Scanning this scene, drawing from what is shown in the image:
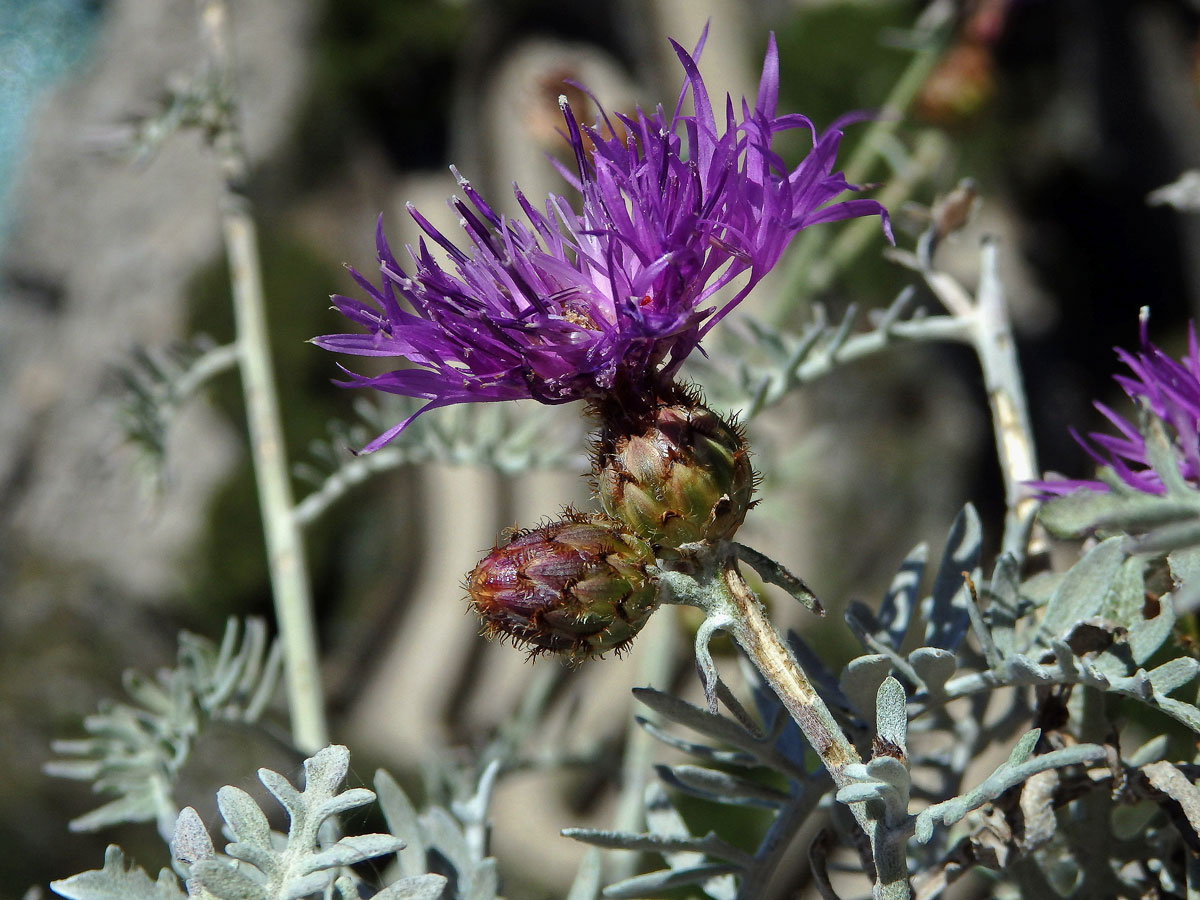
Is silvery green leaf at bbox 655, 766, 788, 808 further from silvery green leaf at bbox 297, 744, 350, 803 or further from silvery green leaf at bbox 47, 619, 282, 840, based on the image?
silvery green leaf at bbox 47, 619, 282, 840

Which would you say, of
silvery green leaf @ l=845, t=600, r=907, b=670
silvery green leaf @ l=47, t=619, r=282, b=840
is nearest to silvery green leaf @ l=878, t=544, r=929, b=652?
silvery green leaf @ l=845, t=600, r=907, b=670


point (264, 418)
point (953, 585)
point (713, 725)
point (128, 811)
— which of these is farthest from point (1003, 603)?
point (264, 418)

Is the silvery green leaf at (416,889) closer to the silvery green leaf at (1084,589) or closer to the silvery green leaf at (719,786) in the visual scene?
the silvery green leaf at (719,786)

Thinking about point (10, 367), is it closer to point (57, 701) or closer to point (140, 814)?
point (57, 701)

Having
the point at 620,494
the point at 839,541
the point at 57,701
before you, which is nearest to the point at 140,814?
the point at 620,494

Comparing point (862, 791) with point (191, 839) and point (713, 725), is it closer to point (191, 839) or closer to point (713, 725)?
point (713, 725)
